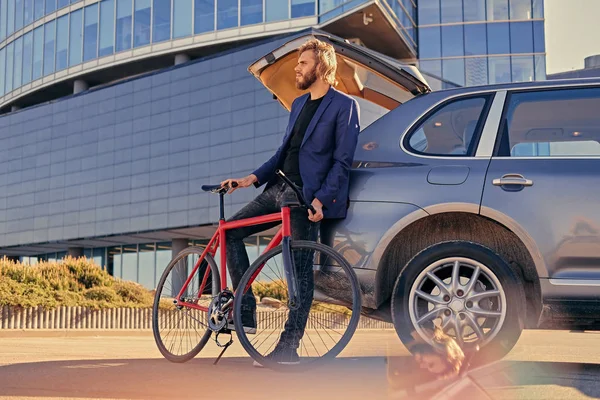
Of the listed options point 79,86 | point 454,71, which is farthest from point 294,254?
point 79,86

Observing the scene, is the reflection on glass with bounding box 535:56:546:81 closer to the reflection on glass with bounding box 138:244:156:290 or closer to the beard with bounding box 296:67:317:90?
the reflection on glass with bounding box 138:244:156:290

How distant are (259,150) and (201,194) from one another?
371 centimetres

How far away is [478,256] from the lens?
4.48 metres

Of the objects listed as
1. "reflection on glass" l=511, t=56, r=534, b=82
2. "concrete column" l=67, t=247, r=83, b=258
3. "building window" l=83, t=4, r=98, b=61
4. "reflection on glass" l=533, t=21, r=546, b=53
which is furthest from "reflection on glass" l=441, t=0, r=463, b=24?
"concrete column" l=67, t=247, r=83, b=258

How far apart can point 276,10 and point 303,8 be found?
1.49 m

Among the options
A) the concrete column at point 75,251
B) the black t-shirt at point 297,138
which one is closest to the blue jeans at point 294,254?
the black t-shirt at point 297,138

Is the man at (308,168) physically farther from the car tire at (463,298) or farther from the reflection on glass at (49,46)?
the reflection on glass at (49,46)

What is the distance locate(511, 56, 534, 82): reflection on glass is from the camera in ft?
140

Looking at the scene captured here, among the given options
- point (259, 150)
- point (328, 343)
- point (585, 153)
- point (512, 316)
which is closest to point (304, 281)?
point (328, 343)

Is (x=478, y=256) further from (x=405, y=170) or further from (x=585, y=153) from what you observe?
(x=585, y=153)

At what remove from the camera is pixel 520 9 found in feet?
142

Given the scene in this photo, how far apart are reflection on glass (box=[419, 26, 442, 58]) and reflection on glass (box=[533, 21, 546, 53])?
195 inches

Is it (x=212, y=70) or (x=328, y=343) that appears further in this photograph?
(x=212, y=70)

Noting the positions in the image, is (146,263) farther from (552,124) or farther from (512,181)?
(512,181)
